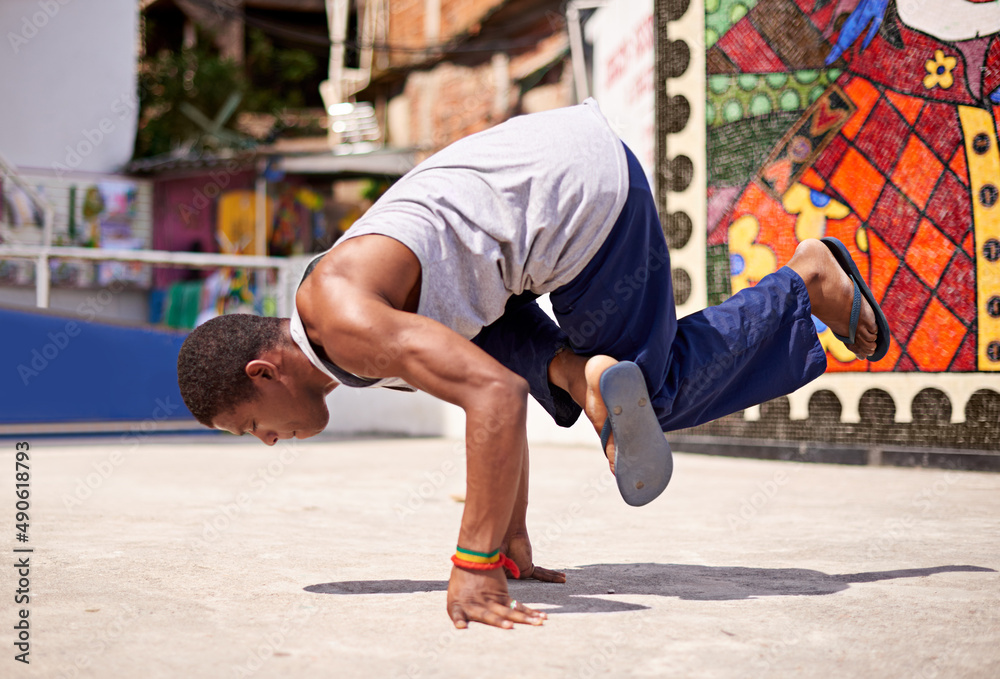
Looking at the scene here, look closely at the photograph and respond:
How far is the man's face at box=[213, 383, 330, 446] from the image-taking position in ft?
7.10

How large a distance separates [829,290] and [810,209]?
9.96 ft

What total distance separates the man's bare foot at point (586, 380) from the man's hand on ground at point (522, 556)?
0.33 meters

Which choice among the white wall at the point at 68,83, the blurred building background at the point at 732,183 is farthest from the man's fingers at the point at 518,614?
the white wall at the point at 68,83

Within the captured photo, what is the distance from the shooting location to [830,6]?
539cm

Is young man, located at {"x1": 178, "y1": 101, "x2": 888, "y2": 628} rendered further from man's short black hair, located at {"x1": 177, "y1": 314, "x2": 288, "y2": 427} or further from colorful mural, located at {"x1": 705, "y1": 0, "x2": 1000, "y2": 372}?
colorful mural, located at {"x1": 705, "y1": 0, "x2": 1000, "y2": 372}

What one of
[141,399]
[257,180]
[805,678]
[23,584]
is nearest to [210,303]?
[257,180]

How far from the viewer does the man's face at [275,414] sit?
216 centimetres

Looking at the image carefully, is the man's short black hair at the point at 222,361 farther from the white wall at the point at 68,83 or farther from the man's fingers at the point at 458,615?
the white wall at the point at 68,83

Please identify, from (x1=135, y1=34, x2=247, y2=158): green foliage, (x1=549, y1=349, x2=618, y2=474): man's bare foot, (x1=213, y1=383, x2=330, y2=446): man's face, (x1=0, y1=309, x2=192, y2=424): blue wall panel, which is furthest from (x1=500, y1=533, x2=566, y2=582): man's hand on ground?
(x1=135, y1=34, x2=247, y2=158): green foliage

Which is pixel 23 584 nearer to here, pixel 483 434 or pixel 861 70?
pixel 483 434

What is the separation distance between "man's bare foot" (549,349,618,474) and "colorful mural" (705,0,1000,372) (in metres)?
3.10

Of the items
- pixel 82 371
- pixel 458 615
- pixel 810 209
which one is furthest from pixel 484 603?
pixel 82 371

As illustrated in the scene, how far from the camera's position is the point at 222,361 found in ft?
6.99

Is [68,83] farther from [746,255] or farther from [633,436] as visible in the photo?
[633,436]
